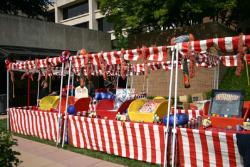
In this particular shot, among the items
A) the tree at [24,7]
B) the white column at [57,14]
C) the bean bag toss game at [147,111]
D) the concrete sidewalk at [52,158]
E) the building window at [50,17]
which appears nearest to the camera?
the concrete sidewalk at [52,158]

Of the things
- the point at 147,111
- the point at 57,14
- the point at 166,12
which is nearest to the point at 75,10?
the point at 57,14

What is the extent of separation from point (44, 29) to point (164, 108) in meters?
17.6

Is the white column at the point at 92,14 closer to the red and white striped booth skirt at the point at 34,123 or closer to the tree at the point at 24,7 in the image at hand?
the tree at the point at 24,7

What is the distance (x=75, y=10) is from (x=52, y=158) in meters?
45.6

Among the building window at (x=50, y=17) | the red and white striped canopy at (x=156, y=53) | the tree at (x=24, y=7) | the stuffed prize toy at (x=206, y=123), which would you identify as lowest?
the stuffed prize toy at (x=206, y=123)

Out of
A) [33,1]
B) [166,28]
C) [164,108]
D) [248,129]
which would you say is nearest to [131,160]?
[164,108]

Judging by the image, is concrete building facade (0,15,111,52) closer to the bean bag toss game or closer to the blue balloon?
the blue balloon

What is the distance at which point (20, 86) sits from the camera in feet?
65.0

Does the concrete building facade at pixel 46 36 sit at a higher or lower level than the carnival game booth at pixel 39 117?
higher

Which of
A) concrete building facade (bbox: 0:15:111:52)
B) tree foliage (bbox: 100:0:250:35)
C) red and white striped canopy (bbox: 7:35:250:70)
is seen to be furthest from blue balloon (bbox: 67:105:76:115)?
concrete building facade (bbox: 0:15:111:52)

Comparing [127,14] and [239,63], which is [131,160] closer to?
[239,63]

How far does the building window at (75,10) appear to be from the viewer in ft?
162

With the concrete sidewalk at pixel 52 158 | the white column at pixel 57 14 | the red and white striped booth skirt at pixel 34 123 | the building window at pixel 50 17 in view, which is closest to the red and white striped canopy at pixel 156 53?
the red and white striped booth skirt at pixel 34 123

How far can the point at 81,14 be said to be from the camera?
163 ft
